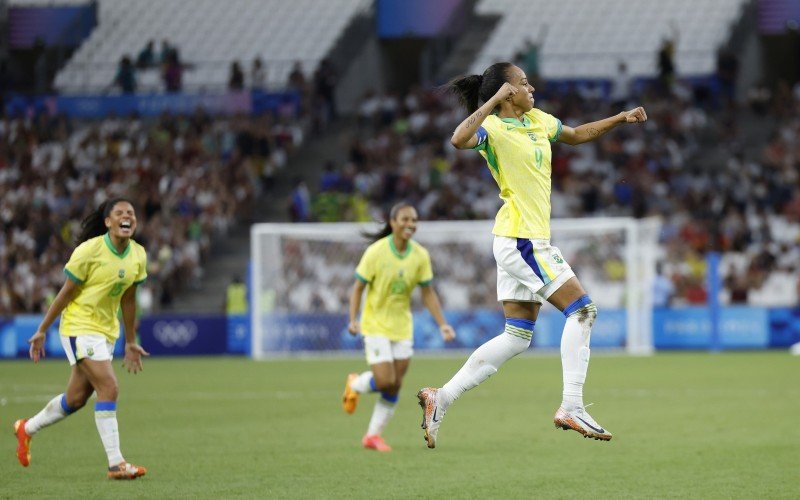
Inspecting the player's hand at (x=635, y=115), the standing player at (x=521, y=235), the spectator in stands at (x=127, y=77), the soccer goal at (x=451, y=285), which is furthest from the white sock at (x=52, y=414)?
the spectator in stands at (x=127, y=77)

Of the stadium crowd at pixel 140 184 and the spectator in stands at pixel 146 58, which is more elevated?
the spectator in stands at pixel 146 58

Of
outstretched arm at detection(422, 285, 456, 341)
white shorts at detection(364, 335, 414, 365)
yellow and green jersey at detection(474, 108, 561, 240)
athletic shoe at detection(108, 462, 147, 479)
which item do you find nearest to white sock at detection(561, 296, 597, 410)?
yellow and green jersey at detection(474, 108, 561, 240)

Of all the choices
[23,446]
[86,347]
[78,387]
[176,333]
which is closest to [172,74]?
[176,333]

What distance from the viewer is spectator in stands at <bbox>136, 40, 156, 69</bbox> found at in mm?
38500

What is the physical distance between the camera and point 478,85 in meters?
9.34

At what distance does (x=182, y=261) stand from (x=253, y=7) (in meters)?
11.7

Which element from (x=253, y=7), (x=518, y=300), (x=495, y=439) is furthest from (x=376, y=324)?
(x=253, y=7)

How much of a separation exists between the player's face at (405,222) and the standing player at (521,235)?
357 cm

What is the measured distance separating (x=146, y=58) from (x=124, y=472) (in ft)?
97.3

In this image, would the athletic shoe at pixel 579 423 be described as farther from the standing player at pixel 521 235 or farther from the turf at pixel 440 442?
the turf at pixel 440 442

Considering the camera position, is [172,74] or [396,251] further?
[172,74]

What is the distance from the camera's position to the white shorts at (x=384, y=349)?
12828mm

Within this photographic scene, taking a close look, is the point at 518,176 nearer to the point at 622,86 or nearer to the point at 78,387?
the point at 78,387

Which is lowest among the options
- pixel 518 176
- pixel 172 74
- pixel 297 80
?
pixel 518 176
